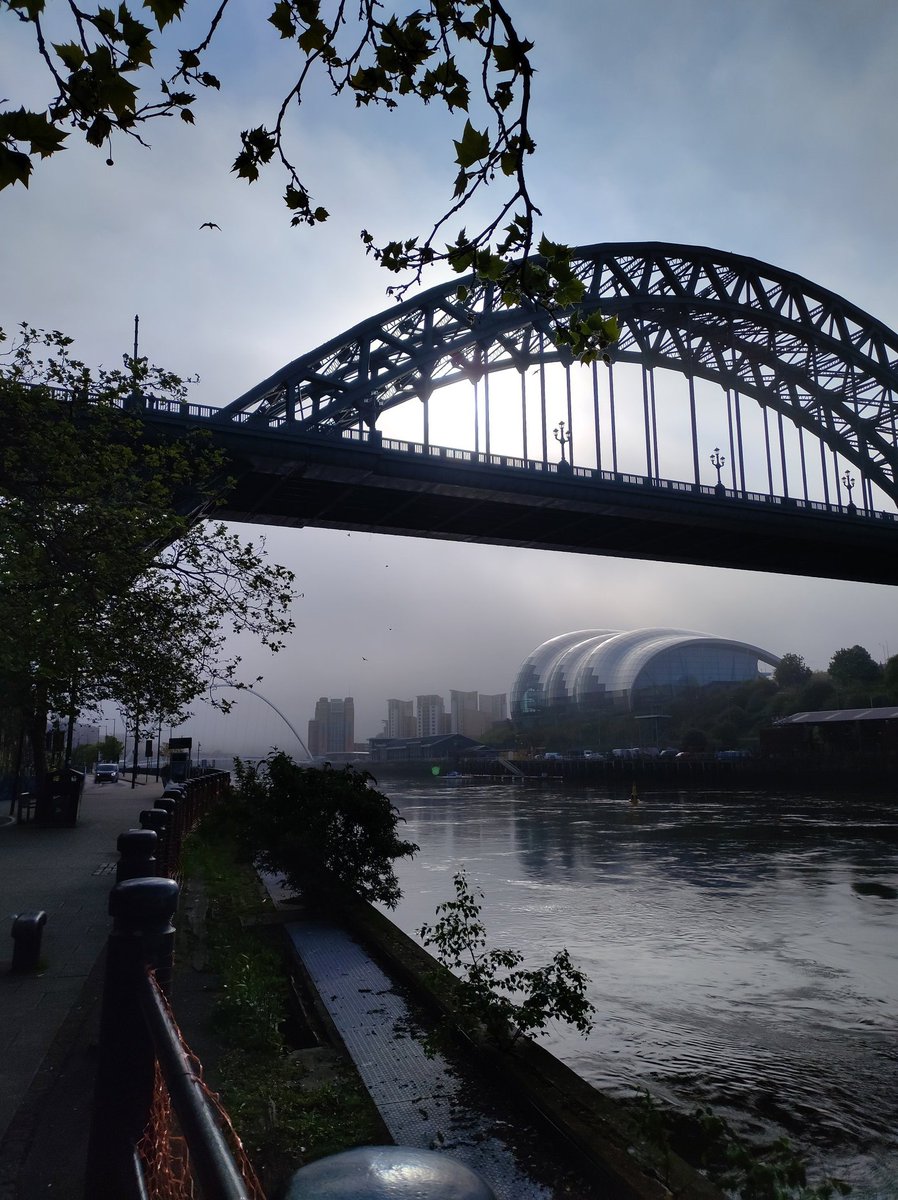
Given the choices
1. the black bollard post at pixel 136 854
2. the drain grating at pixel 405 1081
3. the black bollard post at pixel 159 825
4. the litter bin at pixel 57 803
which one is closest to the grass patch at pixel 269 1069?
the drain grating at pixel 405 1081

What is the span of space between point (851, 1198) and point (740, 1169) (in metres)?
0.73

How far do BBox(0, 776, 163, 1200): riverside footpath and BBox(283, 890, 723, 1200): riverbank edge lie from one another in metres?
2.37

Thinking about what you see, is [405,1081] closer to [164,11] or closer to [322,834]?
[322,834]

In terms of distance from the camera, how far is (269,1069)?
20.3 feet

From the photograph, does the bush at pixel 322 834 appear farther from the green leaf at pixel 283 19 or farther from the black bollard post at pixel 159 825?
the green leaf at pixel 283 19

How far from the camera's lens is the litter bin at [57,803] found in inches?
846

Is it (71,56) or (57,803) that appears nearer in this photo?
(71,56)

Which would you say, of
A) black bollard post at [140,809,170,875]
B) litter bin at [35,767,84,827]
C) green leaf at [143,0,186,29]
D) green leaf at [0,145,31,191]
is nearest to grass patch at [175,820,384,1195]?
black bollard post at [140,809,170,875]

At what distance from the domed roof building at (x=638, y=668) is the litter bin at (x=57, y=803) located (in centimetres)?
13058

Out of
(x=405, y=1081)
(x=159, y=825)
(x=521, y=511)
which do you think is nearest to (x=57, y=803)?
(x=159, y=825)

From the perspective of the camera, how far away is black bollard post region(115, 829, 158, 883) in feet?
14.6

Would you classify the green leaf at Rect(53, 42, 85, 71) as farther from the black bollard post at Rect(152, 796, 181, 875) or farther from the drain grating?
the black bollard post at Rect(152, 796, 181, 875)

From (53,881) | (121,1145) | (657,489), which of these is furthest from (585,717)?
(121,1145)

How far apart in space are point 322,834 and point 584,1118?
7.13 meters
